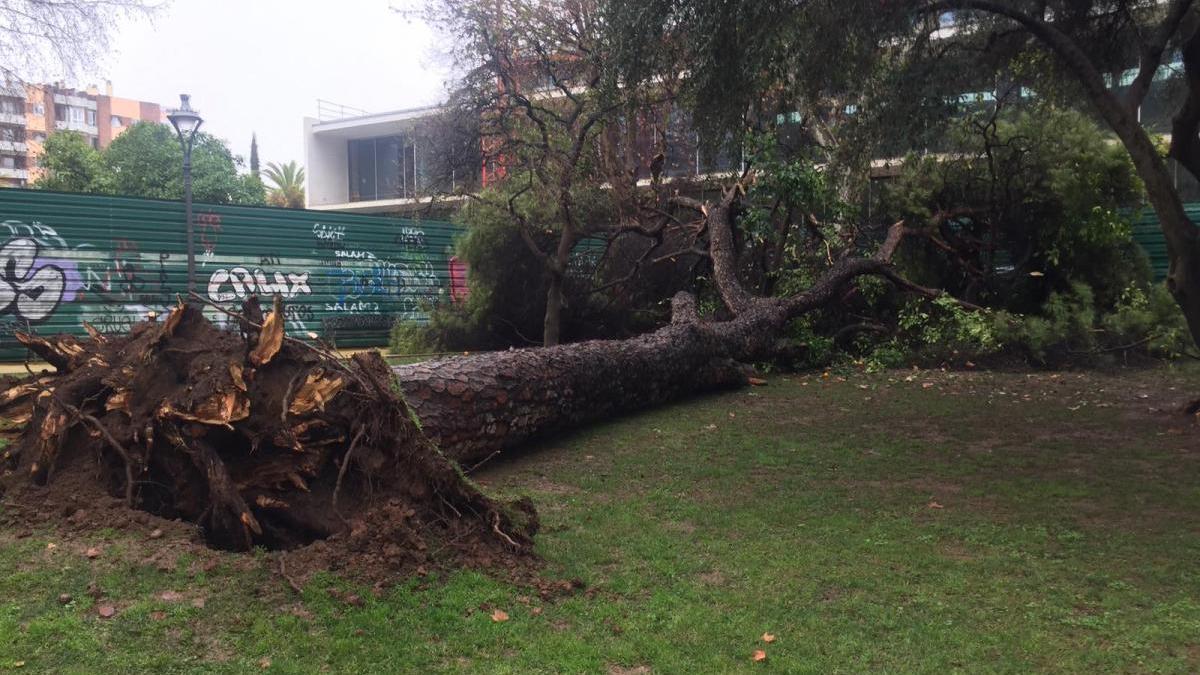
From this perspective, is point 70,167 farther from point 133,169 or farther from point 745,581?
point 745,581

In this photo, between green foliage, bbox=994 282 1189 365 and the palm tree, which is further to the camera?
the palm tree

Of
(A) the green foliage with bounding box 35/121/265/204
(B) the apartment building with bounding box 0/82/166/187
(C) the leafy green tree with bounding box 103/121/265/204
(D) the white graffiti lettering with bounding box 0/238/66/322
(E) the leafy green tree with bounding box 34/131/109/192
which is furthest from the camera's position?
(B) the apartment building with bounding box 0/82/166/187

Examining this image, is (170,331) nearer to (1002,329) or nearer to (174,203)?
(1002,329)

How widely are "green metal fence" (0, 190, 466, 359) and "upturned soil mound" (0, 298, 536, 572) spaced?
8.45 meters

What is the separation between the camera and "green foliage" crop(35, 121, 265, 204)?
119 feet

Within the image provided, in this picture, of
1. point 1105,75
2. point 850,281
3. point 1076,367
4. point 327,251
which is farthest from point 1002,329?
point 327,251

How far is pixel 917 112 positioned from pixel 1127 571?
5.22 m

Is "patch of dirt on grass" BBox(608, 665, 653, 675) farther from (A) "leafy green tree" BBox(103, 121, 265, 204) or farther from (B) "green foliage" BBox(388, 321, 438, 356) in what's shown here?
(A) "leafy green tree" BBox(103, 121, 265, 204)

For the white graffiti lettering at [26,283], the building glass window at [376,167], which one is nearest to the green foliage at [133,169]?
the building glass window at [376,167]

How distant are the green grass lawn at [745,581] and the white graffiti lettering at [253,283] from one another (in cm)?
1199

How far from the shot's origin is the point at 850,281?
12.9 m

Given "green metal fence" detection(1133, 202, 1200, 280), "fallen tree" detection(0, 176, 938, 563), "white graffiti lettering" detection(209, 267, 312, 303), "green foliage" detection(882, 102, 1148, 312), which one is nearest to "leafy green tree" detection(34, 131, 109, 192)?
"white graffiti lettering" detection(209, 267, 312, 303)

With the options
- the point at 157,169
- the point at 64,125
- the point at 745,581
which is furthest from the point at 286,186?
the point at 745,581

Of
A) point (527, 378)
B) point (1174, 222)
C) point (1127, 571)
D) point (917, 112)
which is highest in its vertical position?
point (917, 112)
